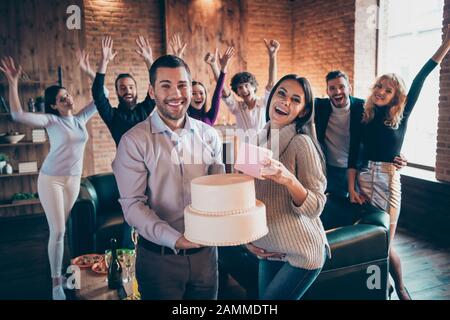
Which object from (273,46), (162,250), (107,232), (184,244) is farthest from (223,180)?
(107,232)

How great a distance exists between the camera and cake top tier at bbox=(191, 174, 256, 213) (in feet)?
4.59

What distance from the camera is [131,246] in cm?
325

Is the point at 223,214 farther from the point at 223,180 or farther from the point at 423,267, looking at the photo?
A: the point at 423,267

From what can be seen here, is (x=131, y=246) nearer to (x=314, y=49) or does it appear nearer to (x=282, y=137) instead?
(x=282, y=137)

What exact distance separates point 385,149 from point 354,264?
94cm

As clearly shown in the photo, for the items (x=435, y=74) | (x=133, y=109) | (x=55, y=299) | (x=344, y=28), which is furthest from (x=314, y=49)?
Answer: (x=55, y=299)

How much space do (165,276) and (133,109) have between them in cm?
182

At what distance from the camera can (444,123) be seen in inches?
172

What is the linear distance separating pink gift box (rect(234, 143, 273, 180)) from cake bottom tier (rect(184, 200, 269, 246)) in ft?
0.50

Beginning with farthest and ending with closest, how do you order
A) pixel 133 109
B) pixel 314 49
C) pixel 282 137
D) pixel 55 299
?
pixel 314 49
pixel 133 109
pixel 55 299
pixel 282 137

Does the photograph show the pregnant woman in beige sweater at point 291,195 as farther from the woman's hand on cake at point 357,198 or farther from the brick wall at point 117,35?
the brick wall at point 117,35

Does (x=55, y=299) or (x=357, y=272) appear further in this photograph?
(x=55, y=299)

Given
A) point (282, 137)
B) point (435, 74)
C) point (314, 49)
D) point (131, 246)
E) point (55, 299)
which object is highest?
point (314, 49)

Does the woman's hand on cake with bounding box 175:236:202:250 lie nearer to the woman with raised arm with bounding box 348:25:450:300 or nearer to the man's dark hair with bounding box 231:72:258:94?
the woman with raised arm with bounding box 348:25:450:300
